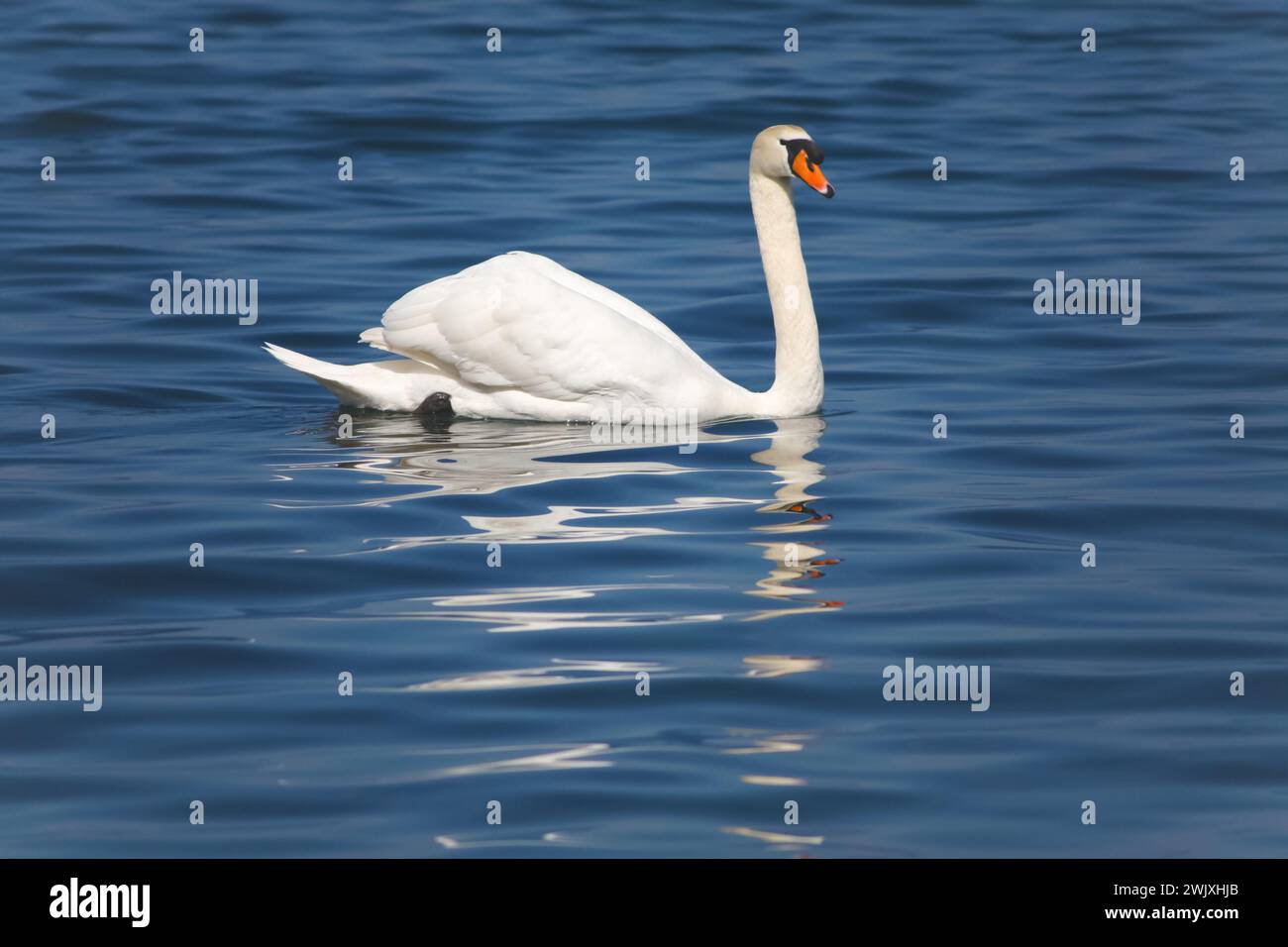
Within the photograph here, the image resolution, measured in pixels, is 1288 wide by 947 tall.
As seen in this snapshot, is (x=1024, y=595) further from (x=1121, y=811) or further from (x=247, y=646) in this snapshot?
(x=247, y=646)

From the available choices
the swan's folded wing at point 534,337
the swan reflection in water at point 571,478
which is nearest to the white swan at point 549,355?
the swan's folded wing at point 534,337

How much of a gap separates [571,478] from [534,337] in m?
1.15

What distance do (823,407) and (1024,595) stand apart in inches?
143

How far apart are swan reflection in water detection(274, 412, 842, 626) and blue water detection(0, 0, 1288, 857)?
36 millimetres

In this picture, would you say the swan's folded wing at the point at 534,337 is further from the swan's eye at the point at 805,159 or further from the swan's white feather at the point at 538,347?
the swan's eye at the point at 805,159

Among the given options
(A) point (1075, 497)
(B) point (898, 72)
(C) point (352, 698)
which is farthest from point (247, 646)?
(B) point (898, 72)

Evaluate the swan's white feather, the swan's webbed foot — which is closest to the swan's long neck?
the swan's white feather

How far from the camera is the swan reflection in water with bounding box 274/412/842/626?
7.62 metres

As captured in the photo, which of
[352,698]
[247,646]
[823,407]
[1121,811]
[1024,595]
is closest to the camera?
[1121,811]

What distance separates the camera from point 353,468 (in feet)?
32.1

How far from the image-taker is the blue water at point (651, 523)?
599 cm

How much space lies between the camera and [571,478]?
9.54 metres

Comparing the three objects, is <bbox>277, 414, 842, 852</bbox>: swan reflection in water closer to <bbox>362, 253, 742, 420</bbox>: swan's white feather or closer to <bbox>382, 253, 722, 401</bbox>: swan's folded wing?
<bbox>362, 253, 742, 420</bbox>: swan's white feather

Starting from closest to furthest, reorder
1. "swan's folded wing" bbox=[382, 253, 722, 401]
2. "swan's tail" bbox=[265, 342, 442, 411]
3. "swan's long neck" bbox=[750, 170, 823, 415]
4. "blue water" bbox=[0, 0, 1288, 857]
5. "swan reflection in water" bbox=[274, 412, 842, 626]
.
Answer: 1. "blue water" bbox=[0, 0, 1288, 857]
2. "swan reflection in water" bbox=[274, 412, 842, 626]
3. "swan's folded wing" bbox=[382, 253, 722, 401]
4. "swan's tail" bbox=[265, 342, 442, 411]
5. "swan's long neck" bbox=[750, 170, 823, 415]
